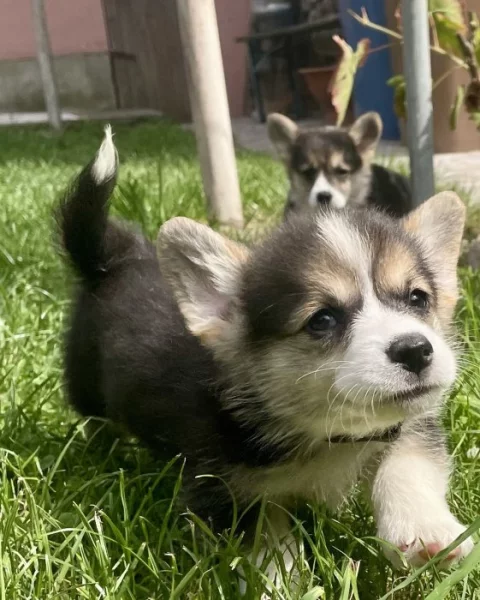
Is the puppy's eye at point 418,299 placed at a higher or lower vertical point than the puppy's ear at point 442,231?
lower

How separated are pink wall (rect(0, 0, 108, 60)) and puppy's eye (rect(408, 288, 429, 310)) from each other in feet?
42.9

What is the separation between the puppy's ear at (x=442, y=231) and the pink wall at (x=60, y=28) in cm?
1281

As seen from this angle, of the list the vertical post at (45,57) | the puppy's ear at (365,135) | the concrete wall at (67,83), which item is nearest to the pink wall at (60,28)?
the concrete wall at (67,83)

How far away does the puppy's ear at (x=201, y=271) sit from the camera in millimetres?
1796

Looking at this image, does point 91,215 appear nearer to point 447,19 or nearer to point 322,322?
point 322,322

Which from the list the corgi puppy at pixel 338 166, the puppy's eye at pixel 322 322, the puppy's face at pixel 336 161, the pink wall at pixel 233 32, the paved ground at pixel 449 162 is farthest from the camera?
the pink wall at pixel 233 32

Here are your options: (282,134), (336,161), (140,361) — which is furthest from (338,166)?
(140,361)

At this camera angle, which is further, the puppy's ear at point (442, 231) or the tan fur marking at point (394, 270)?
the puppy's ear at point (442, 231)

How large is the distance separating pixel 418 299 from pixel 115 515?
0.85 meters

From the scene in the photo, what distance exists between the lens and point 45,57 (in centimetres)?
1028

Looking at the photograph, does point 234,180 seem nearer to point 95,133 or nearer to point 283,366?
point 283,366

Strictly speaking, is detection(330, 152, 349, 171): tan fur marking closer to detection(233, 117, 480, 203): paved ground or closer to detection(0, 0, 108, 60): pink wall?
detection(233, 117, 480, 203): paved ground

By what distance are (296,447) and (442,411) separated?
504 mm

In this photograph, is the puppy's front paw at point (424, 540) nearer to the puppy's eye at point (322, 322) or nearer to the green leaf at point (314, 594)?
the green leaf at point (314, 594)
